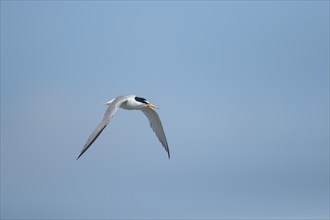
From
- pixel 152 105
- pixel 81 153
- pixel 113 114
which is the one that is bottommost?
pixel 81 153

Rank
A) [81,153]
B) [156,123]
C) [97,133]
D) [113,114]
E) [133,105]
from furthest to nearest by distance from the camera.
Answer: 1. [156,123]
2. [133,105]
3. [113,114]
4. [97,133]
5. [81,153]

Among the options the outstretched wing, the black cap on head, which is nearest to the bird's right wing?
the black cap on head

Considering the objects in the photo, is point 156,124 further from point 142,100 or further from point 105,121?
point 105,121

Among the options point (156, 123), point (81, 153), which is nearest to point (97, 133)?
point (81, 153)

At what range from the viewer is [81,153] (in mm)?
17078

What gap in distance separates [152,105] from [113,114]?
4.40m

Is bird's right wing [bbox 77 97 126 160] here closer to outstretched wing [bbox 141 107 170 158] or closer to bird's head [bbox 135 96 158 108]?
bird's head [bbox 135 96 158 108]

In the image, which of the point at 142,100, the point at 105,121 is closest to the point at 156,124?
the point at 142,100

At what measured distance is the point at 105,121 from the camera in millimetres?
19609

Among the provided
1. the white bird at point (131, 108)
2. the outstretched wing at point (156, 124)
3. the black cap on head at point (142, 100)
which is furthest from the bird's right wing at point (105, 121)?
the outstretched wing at point (156, 124)

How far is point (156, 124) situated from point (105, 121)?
651 centimetres

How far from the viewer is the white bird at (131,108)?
18766 mm

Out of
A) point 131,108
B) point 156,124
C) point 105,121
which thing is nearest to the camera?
point 105,121

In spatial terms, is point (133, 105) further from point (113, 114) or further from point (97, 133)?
point (97, 133)
